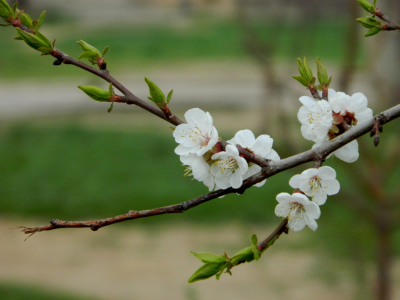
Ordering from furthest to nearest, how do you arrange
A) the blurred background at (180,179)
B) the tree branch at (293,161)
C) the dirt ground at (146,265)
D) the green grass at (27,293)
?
the dirt ground at (146,265), the green grass at (27,293), the blurred background at (180,179), the tree branch at (293,161)

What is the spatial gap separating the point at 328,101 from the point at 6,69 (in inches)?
450

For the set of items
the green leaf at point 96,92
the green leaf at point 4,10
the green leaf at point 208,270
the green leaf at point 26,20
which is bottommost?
the green leaf at point 208,270

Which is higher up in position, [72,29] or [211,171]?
[211,171]

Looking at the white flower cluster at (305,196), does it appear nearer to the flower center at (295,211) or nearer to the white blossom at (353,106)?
the flower center at (295,211)

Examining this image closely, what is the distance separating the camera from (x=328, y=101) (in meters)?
0.96

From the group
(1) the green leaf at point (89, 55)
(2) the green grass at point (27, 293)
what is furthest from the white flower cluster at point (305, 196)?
(2) the green grass at point (27, 293)

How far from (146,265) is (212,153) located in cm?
393

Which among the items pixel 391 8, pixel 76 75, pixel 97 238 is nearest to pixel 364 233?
pixel 391 8

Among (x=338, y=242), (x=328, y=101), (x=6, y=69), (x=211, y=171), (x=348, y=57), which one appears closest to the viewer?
(x=211, y=171)

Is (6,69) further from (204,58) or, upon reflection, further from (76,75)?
(204,58)

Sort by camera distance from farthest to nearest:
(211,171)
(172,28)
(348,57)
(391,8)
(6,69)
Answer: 1. (172,28)
2. (6,69)
3. (391,8)
4. (348,57)
5. (211,171)

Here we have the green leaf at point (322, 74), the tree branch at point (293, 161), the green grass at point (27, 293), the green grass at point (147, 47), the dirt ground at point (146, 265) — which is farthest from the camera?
the green grass at point (147, 47)

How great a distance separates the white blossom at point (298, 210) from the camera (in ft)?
2.76

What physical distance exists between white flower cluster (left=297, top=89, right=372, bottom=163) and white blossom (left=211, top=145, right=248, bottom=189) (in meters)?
0.16
